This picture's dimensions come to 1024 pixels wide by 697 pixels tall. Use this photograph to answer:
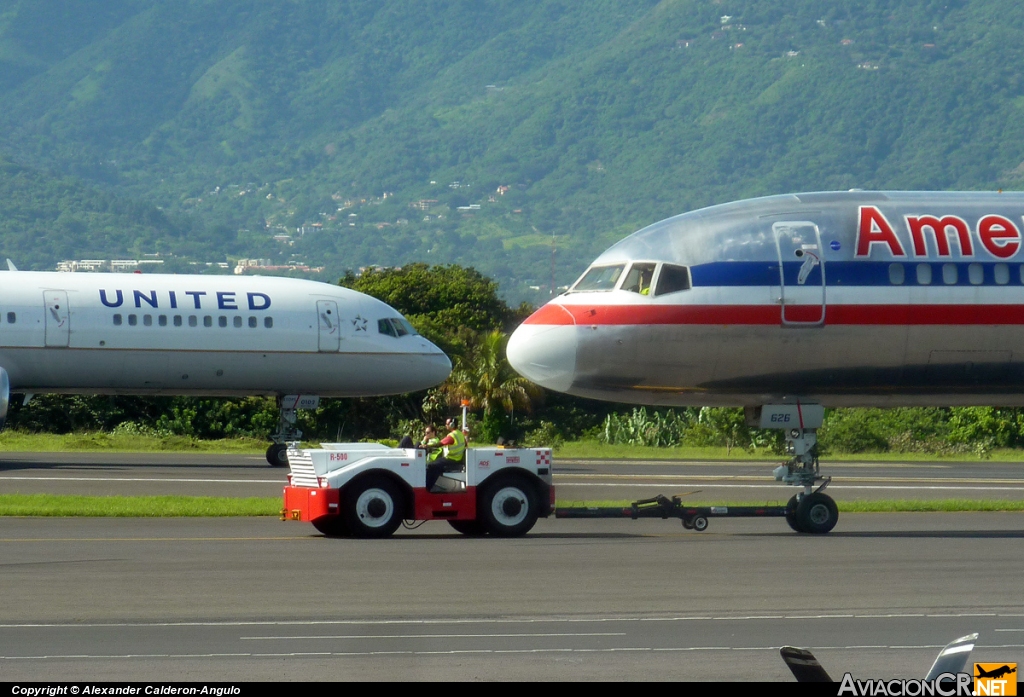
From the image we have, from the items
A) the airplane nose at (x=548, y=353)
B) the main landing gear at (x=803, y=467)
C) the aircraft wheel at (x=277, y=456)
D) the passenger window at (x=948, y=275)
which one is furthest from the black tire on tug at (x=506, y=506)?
the aircraft wheel at (x=277, y=456)

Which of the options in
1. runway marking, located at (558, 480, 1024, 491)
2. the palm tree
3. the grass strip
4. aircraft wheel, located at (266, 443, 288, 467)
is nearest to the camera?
the grass strip

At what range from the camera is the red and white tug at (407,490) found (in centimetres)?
2134

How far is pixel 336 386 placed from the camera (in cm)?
4181

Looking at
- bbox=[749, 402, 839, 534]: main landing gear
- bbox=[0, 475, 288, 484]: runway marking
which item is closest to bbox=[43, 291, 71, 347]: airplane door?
bbox=[0, 475, 288, 484]: runway marking

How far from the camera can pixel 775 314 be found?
72.1 feet

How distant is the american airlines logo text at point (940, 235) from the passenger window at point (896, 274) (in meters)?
0.18

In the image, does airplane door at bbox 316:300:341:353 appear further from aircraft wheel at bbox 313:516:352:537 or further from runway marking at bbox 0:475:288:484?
aircraft wheel at bbox 313:516:352:537

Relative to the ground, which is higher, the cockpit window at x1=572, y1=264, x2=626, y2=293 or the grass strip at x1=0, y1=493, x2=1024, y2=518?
the cockpit window at x1=572, y1=264, x2=626, y2=293

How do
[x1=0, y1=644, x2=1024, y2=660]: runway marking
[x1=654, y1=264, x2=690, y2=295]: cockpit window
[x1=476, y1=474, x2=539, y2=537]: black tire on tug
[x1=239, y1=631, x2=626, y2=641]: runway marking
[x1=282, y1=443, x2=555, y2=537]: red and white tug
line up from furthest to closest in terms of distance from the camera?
[x1=654, y1=264, x2=690, y2=295]: cockpit window
[x1=476, y1=474, x2=539, y2=537]: black tire on tug
[x1=282, y1=443, x2=555, y2=537]: red and white tug
[x1=239, y1=631, x2=626, y2=641]: runway marking
[x1=0, y1=644, x2=1024, y2=660]: runway marking

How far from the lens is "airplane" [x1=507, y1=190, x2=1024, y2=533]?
22016 mm

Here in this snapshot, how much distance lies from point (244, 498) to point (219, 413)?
88.3ft

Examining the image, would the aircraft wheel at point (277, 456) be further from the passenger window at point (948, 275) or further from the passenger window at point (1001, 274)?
the passenger window at point (1001, 274)

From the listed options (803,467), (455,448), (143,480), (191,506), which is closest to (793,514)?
(803,467)

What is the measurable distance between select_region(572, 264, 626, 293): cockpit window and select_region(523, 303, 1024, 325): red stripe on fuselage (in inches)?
18.4
